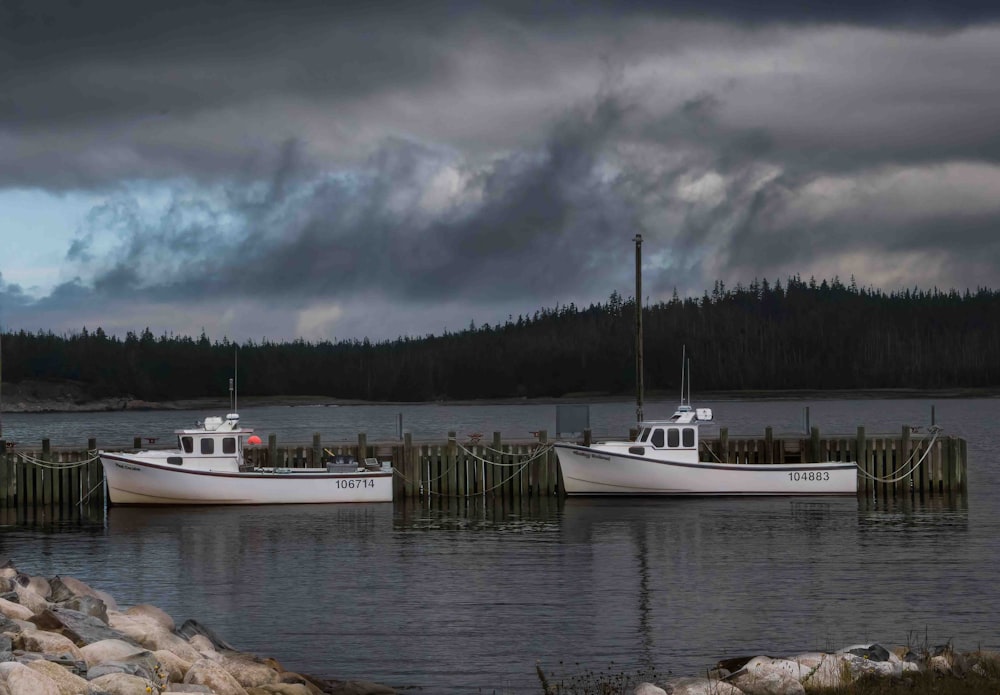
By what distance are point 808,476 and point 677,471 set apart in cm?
466

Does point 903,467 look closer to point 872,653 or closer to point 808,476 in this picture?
point 808,476

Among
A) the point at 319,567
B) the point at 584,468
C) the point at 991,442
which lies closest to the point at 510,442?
the point at 584,468

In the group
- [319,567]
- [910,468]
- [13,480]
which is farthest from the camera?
[910,468]

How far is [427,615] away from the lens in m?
22.9

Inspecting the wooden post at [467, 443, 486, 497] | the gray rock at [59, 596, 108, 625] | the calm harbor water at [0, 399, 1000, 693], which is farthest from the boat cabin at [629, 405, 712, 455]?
the gray rock at [59, 596, 108, 625]

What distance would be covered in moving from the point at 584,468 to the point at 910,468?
11691 millimetres

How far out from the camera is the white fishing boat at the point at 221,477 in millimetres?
40219

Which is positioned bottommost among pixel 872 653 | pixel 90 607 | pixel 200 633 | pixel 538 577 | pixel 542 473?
pixel 538 577

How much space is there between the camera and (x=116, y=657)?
50.3 feet

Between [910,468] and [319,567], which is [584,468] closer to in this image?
[910,468]

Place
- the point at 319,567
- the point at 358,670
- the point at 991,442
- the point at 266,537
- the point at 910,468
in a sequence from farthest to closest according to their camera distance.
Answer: the point at 991,442 → the point at 910,468 → the point at 266,537 → the point at 319,567 → the point at 358,670

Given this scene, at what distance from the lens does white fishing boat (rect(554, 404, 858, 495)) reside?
41.8 metres

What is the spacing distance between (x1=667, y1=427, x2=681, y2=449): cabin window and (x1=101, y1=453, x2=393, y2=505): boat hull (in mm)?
9311

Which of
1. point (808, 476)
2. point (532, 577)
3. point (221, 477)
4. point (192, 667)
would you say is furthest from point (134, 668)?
point (808, 476)
